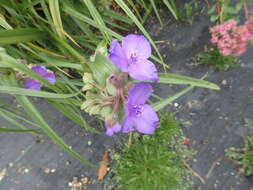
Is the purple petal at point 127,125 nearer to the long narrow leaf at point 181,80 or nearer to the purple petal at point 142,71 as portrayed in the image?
the purple petal at point 142,71

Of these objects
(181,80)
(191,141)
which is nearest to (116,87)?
(181,80)

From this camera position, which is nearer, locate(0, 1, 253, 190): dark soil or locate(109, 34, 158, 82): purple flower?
locate(109, 34, 158, 82): purple flower

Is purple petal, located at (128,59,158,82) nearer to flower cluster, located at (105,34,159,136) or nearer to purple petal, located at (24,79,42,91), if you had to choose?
flower cluster, located at (105,34,159,136)

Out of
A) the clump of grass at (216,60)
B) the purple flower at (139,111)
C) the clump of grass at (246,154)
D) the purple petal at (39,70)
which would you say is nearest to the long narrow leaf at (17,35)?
the purple petal at (39,70)

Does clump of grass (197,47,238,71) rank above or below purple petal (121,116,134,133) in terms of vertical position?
below

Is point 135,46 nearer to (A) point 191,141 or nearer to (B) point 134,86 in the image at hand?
(B) point 134,86

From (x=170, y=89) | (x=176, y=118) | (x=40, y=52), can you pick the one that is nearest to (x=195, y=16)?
(x=170, y=89)

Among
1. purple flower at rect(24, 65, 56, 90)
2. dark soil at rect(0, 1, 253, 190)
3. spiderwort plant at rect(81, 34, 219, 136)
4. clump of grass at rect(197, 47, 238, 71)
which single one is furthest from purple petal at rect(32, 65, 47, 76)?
clump of grass at rect(197, 47, 238, 71)
